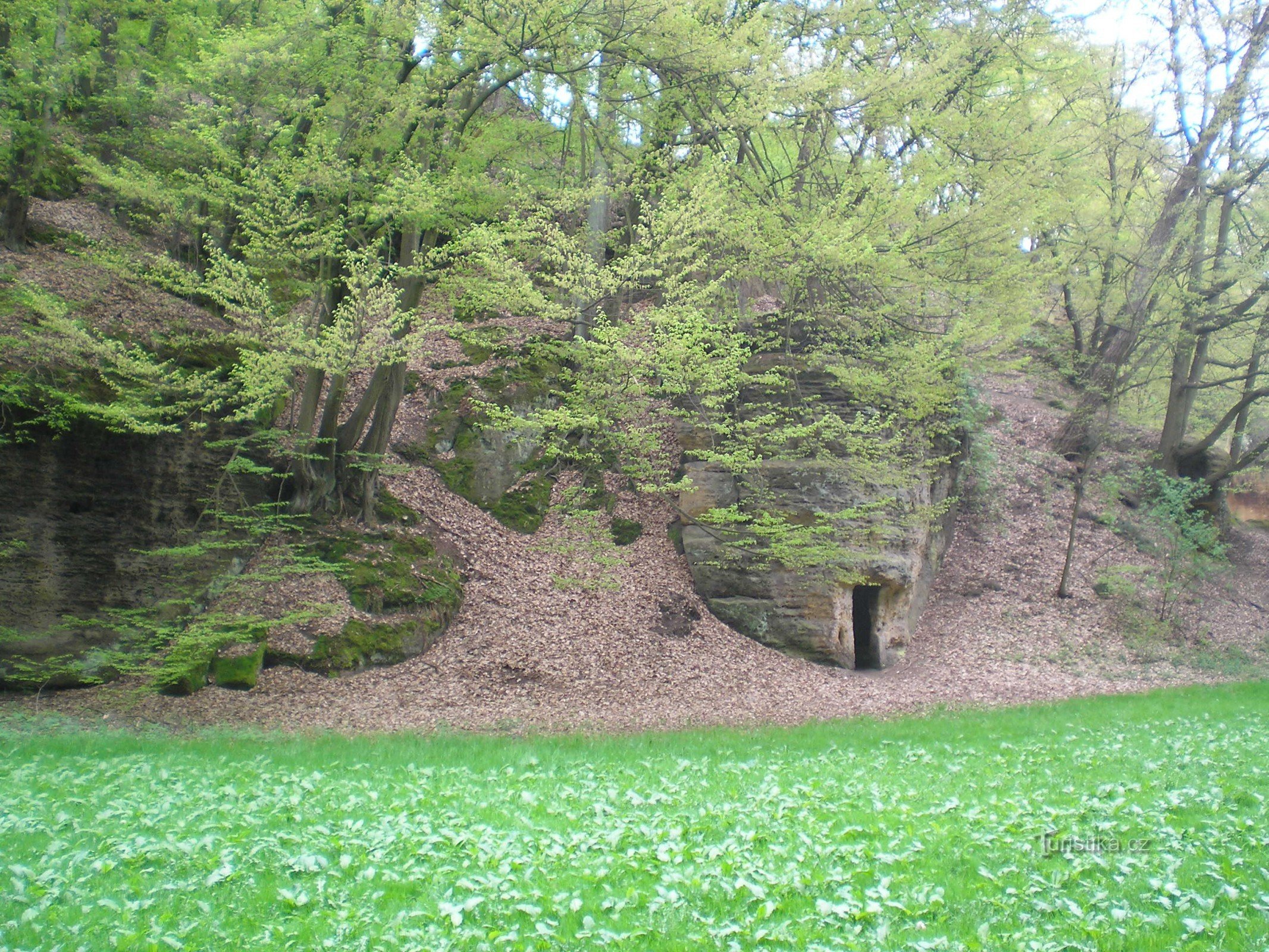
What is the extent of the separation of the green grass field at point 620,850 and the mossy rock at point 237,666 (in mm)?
2283

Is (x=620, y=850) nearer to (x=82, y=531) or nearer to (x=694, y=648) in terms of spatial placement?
(x=694, y=648)

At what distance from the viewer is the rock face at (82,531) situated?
10867 millimetres

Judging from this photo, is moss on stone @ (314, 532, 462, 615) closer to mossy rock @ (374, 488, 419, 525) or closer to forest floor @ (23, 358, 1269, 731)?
mossy rock @ (374, 488, 419, 525)

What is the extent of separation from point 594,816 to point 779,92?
963 centimetres

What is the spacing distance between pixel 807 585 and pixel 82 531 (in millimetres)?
11328

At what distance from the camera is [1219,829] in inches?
211

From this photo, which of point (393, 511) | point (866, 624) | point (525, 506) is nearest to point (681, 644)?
point (525, 506)

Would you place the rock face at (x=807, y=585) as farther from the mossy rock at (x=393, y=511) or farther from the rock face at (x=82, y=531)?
the rock face at (x=82, y=531)

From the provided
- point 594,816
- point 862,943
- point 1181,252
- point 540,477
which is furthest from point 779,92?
point 1181,252

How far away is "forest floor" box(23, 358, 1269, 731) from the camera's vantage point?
36.0ft

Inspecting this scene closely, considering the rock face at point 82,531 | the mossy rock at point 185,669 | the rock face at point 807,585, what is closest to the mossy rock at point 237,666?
the mossy rock at point 185,669

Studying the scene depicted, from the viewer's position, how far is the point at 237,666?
10.9 metres

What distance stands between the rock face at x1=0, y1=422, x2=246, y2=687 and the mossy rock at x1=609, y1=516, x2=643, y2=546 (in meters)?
6.87

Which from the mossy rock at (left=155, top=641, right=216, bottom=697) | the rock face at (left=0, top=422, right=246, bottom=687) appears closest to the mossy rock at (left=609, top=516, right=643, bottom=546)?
the rock face at (left=0, top=422, right=246, bottom=687)
